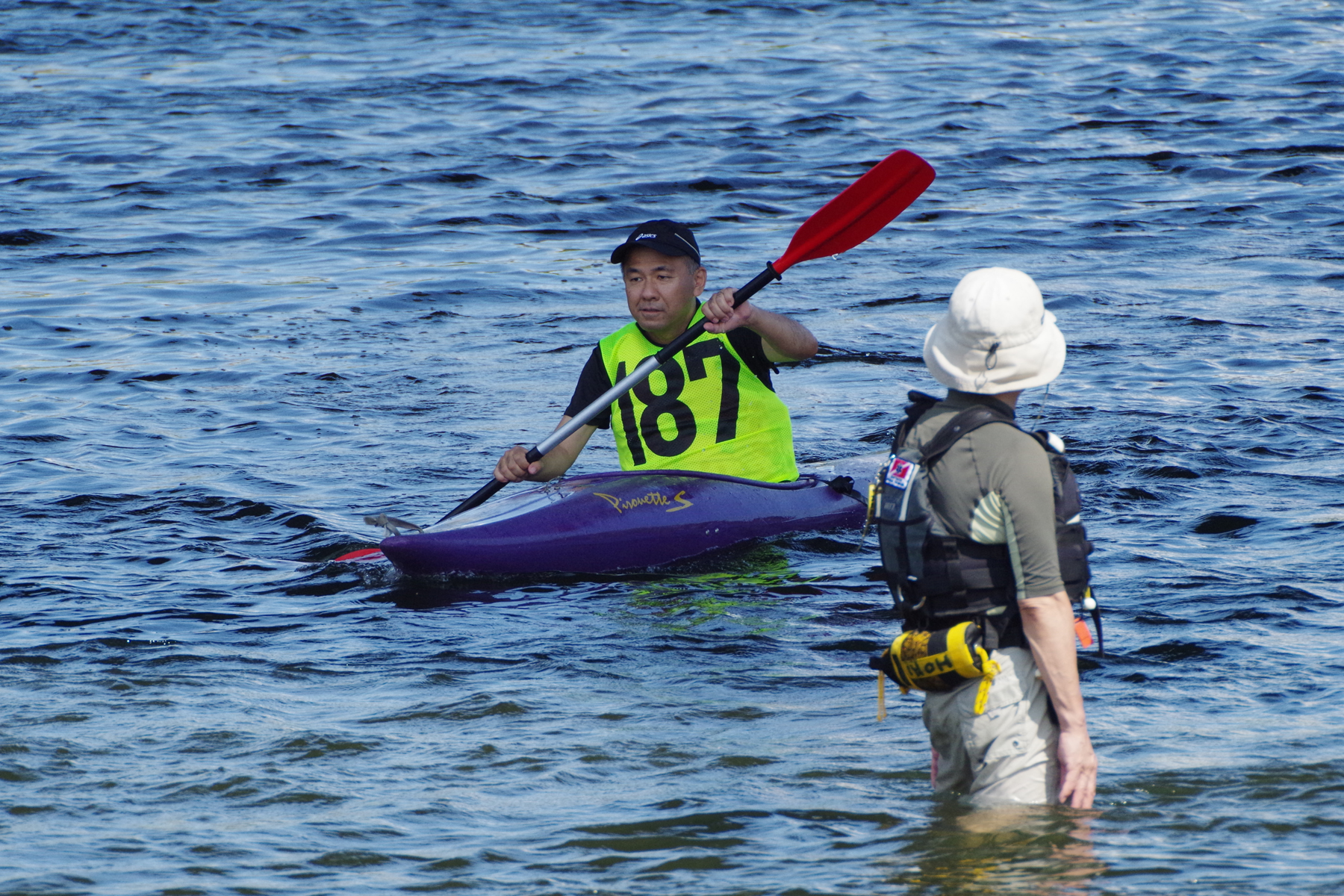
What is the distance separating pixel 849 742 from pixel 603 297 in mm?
7193

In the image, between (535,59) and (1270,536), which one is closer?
(1270,536)

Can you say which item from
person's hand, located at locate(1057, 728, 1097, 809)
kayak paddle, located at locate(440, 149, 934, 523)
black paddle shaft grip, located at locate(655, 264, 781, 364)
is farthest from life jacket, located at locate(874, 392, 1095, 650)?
kayak paddle, located at locate(440, 149, 934, 523)

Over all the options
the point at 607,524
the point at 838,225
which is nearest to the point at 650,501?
the point at 607,524

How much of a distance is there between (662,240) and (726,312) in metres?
0.41

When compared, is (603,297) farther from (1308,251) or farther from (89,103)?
(89,103)

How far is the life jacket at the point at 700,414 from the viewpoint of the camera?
620 centimetres

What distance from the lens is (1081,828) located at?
11.4ft

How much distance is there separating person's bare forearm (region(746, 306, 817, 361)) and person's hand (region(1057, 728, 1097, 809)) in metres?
2.78

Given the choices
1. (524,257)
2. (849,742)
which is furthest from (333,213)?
(849,742)

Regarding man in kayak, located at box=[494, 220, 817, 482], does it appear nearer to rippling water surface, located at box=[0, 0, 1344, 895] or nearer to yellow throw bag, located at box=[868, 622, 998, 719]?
rippling water surface, located at box=[0, 0, 1344, 895]

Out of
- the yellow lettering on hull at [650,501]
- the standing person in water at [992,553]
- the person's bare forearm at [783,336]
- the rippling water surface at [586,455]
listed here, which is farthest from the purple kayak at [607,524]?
the standing person in water at [992,553]

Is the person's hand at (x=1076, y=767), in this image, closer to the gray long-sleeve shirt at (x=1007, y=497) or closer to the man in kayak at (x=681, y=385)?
the gray long-sleeve shirt at (x=1007, y=497)

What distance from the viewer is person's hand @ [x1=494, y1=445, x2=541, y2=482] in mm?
6043

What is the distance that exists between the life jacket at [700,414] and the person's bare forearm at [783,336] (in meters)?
0.23
